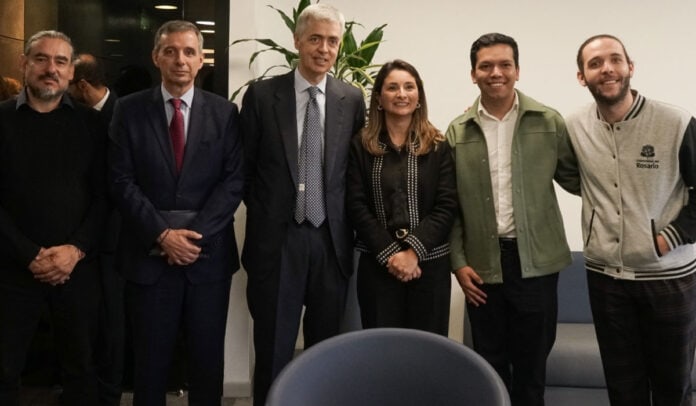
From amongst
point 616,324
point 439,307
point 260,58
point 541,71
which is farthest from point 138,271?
point 541,71

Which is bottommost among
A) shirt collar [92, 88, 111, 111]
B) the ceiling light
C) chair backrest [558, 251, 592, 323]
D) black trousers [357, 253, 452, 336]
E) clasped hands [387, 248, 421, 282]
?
chair backrest [558, 251, 592, 323]

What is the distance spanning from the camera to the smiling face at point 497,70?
7.01ft

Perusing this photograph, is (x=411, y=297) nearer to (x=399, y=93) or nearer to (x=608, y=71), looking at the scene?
(x=399, y=93)

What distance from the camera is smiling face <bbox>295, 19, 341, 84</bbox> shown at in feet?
7.32

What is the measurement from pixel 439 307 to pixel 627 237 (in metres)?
0.73

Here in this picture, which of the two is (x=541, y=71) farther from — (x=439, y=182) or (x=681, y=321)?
(x=681, y=321)

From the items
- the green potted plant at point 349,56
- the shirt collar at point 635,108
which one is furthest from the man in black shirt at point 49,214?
the shirt collar at point 635,108

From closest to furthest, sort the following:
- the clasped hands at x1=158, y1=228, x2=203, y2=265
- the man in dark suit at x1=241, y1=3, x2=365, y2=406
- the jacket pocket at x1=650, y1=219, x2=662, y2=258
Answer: the jacket pocket at x1=650, y1=219, x2=662, y2=258 < the clasped hands at x1=158, y1=228, x2=203, y2=265 < the man in dark suit at x1=241, y1=3, x2=365, y2=406

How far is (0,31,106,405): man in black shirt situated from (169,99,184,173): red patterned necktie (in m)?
0.38

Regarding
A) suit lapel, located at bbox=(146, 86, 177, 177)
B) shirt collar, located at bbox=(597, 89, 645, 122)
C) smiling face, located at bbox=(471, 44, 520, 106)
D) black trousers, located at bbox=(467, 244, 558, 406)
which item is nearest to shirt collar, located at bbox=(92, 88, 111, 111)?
suit lapel, located at bbox=(146, 86, 177, 177)

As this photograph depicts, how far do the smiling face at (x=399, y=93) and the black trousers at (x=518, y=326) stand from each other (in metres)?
0.67

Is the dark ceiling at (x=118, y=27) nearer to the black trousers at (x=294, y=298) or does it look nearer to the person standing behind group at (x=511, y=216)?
the black trousers at (x=294, y=298)

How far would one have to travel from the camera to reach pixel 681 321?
77.7 inches

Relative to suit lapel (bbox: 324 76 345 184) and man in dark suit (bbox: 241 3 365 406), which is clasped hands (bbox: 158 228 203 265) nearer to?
man in dark suit (bbox: 241 3 365 406)
